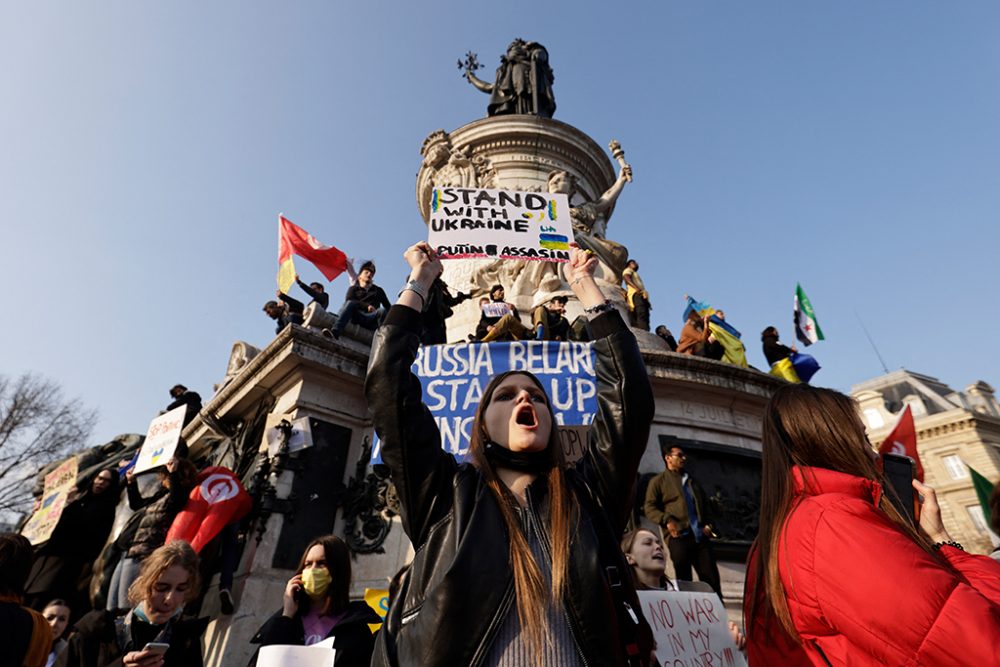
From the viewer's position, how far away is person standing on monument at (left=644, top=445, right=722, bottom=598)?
18.5ft

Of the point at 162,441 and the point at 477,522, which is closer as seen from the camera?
the point at 477,522

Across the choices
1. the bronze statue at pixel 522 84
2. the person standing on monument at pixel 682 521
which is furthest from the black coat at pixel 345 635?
the bronze statue at pixel 522 84

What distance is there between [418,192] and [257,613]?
11070 mm

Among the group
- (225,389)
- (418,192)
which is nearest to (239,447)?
(225,389)

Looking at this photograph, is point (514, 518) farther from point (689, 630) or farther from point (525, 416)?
point (689, 630)

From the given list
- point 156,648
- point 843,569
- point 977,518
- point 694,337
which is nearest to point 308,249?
point 694,337

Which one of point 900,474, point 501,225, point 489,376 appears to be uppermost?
point 501,225

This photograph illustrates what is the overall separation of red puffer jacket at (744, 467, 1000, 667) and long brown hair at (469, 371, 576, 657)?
626 millimetres

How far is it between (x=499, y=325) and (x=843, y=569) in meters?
6.54

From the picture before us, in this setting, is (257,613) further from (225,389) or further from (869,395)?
(869,395)

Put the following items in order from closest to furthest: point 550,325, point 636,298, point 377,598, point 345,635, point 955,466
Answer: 1. point 345,635
2. point 377,598
3. point 550,325
4. point 636,298
5. point 955,466

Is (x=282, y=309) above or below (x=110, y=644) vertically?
above

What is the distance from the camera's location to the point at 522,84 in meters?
19.2

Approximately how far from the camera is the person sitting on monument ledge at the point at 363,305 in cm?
790
